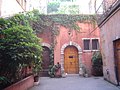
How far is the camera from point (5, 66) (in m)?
A: 7.70

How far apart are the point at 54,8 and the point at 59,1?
2720 mm

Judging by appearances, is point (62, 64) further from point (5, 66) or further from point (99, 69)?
point (5, 66)

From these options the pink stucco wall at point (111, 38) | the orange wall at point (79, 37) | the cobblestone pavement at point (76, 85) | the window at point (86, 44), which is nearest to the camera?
the cobblestone pavement at point (76, 85)

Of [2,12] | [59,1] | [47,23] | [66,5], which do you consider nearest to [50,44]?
[47,23]

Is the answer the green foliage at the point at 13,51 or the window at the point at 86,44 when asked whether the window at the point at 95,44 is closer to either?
the window at the point at 86,44

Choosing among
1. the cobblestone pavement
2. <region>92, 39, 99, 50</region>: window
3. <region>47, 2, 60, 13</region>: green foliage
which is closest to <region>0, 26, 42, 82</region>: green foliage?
the cobblestone pavement

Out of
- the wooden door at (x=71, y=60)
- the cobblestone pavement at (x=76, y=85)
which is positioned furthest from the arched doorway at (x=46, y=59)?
the cobblestone pavement at (x=76, y=85)

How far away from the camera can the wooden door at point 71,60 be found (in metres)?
19.2

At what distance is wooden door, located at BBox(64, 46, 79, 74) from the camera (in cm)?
1916

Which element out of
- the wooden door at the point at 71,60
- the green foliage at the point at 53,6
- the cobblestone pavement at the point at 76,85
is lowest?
the cobblestone pavement at the point at 76,85

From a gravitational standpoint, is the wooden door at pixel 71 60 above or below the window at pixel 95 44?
below

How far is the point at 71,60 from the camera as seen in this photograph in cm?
1941

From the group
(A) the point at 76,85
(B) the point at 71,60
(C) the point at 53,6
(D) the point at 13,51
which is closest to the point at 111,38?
(A) the point at 76,85

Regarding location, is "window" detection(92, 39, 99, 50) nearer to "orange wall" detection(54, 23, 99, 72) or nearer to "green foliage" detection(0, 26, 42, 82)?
"orange wall" detection(54, 23, 99, 72)
